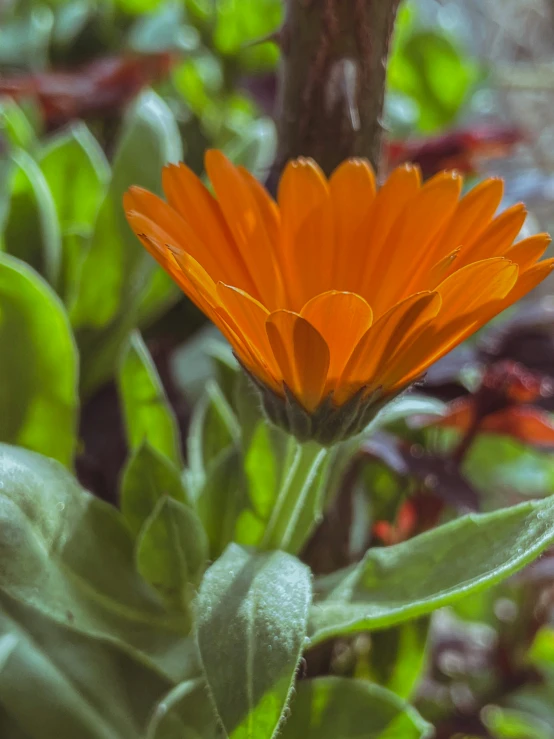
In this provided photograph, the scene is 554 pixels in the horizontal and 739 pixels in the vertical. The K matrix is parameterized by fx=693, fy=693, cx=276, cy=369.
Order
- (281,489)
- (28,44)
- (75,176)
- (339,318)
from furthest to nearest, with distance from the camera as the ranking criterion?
(28,44), (75,176), (281,489), (339,318)

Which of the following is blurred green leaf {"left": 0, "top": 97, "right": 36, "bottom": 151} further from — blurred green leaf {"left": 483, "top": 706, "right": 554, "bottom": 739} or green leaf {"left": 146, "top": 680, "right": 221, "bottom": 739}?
→ blurred green leaf {"left": 483, "top": 706, "right": 554, "bottom": 739}

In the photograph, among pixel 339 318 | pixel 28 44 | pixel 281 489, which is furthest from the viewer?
pixel 28 44

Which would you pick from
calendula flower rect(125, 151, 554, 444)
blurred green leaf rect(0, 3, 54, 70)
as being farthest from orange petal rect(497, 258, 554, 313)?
blurred green leaf rect(0, 3, 54, 70)

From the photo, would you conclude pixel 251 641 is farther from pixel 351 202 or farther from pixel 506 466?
pixel 506 466

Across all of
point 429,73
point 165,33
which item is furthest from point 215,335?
point 429,73

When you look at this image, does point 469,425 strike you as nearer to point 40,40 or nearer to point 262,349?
point 262,349

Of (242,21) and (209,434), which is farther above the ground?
(242,21)
